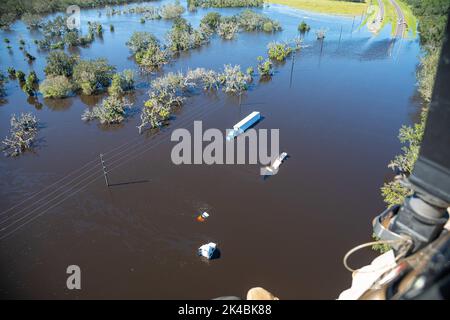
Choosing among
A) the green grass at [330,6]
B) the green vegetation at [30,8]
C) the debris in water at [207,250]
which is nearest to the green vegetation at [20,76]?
the green vegetation at [30,8]

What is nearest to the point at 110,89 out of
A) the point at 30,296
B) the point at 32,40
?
the point at 30,296

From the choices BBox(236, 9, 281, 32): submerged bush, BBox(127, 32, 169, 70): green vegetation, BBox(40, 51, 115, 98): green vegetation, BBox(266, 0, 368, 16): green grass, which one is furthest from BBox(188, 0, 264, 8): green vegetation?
BBox(40, 51, 115, 98): green vegetation

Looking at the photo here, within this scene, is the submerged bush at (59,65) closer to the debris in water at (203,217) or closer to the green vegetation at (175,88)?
the green vegetation at (175,88)

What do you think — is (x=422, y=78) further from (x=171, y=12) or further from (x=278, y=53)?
(x=171, y=12)

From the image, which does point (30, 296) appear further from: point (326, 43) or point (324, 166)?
point (326, 43)

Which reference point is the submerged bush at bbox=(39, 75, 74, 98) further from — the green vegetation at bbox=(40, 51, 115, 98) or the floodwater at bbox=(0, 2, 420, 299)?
the floodwater at bbox=(0, 2, 420, 299)
